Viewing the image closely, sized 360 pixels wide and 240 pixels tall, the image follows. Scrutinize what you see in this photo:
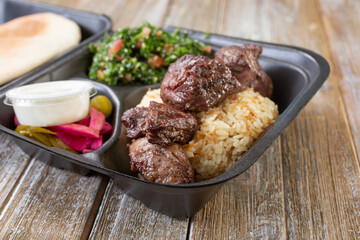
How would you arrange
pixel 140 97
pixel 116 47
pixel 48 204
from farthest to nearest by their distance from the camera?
1. pixel 116 47
2. pixel 140 97
3. pixel 48 204

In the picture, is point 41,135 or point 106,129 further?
point 106,129

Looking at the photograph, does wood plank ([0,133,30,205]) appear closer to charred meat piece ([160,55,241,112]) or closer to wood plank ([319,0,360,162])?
charred meat piece ([160,55,241,112])

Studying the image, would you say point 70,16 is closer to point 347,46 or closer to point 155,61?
point 155,61

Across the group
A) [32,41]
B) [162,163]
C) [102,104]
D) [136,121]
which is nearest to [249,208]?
[162,163]

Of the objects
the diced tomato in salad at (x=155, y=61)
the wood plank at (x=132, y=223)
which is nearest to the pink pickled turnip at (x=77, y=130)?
the wood plank at (x=132, y=223)

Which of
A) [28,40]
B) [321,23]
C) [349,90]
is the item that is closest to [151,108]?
[28,40]

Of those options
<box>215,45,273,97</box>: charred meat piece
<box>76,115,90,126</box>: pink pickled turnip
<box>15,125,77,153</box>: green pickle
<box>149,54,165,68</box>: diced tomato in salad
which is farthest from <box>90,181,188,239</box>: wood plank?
<box>149,54,165,68</box>: diced tomato in salad
